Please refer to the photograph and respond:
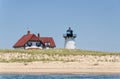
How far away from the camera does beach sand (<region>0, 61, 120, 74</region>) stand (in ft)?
132

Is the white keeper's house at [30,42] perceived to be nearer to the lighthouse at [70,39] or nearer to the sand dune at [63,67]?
the lighthouse at [70,39]

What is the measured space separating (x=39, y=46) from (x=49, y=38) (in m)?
5.74

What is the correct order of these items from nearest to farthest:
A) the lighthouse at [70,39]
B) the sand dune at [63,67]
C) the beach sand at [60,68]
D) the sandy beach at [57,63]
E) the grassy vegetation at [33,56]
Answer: the beach sand at [60,68] → the sand dune at [63,67] → the sandy beach at [57,63] → the grassy vegetation at [33,56] → the lighthouse at [70,39]

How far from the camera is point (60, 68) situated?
41781mm

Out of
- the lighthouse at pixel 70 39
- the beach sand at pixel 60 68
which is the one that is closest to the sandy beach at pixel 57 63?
the beach sand at pixel 60 68

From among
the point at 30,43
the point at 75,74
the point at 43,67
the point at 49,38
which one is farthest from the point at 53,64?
the point at 49,38

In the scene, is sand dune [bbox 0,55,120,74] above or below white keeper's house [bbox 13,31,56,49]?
below

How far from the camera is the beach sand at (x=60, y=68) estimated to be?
132ft

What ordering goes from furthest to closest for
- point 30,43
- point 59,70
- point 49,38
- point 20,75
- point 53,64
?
1. point 49,38
2. point 30,43
3. point 53,64
4. point 59,70
5. point 20,75

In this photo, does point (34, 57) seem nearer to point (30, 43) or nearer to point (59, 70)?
point (59, 70)

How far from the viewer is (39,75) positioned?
3806 centimetres

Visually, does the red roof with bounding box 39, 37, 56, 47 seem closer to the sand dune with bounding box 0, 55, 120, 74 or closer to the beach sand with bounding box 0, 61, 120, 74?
the sand dune with bounding box 0, 55, 120, 74

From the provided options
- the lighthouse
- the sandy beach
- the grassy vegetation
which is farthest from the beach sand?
the lighthouse

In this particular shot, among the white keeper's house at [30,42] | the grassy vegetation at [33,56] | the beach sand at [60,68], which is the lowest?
the beach sand at [60,68]
